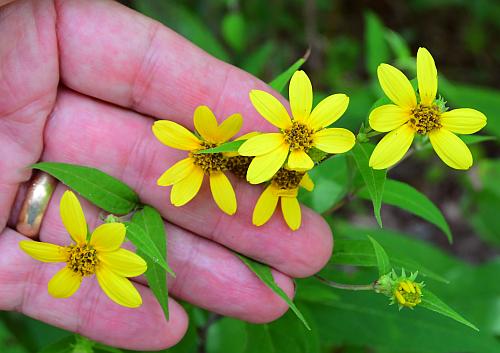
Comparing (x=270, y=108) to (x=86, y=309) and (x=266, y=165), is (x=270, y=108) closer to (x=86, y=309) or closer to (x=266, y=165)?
(x=266, y=165)

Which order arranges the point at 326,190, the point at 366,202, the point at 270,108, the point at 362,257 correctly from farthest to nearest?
the point at 366,202, the point at 326,190, the point at 362,257, the point at 270,108

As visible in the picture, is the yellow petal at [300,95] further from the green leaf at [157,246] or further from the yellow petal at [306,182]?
the green leaf at [157,246]

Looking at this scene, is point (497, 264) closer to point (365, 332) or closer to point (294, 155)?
point (365, 332)

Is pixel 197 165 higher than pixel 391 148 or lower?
lower

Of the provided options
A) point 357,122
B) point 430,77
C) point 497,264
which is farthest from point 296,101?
point 497,264

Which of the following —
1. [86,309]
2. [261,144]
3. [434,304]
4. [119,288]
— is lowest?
[86,309]

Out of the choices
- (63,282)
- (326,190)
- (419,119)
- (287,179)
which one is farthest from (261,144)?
(63,282)

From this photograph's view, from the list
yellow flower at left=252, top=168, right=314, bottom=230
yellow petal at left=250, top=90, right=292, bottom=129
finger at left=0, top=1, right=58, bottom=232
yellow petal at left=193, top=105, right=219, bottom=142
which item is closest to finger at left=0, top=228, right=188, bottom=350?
finger at left=0, top=1, right=58, bottom=232
